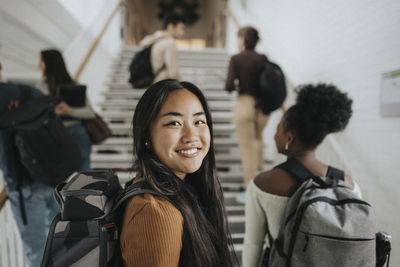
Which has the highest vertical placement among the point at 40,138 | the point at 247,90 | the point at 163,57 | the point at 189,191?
the point at 163,57

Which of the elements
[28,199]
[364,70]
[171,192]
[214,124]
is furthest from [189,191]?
[214,124]

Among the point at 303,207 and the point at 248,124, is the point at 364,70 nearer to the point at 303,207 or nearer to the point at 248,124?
the point at 248,124

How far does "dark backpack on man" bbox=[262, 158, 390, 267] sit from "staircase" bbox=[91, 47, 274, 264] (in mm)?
1379

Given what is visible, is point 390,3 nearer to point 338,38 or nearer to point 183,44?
point 338,38

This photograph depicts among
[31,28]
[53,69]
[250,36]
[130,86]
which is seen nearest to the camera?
[53,69]

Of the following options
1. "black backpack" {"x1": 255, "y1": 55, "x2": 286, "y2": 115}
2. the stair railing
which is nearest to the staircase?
the stair railing

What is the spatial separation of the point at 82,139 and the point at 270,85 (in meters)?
1.68

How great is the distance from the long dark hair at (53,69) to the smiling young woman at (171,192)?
136 cm

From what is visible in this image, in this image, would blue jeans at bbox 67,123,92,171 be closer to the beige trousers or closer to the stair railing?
the stair railing

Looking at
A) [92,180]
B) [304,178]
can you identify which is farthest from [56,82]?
[304,178]

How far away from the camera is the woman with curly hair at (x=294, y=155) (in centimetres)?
104

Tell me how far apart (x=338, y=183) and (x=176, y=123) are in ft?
2.26

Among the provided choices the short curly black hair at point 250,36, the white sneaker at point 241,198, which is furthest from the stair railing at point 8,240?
the short curly black hair at point 250,36

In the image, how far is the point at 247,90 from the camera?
94.8 inches
